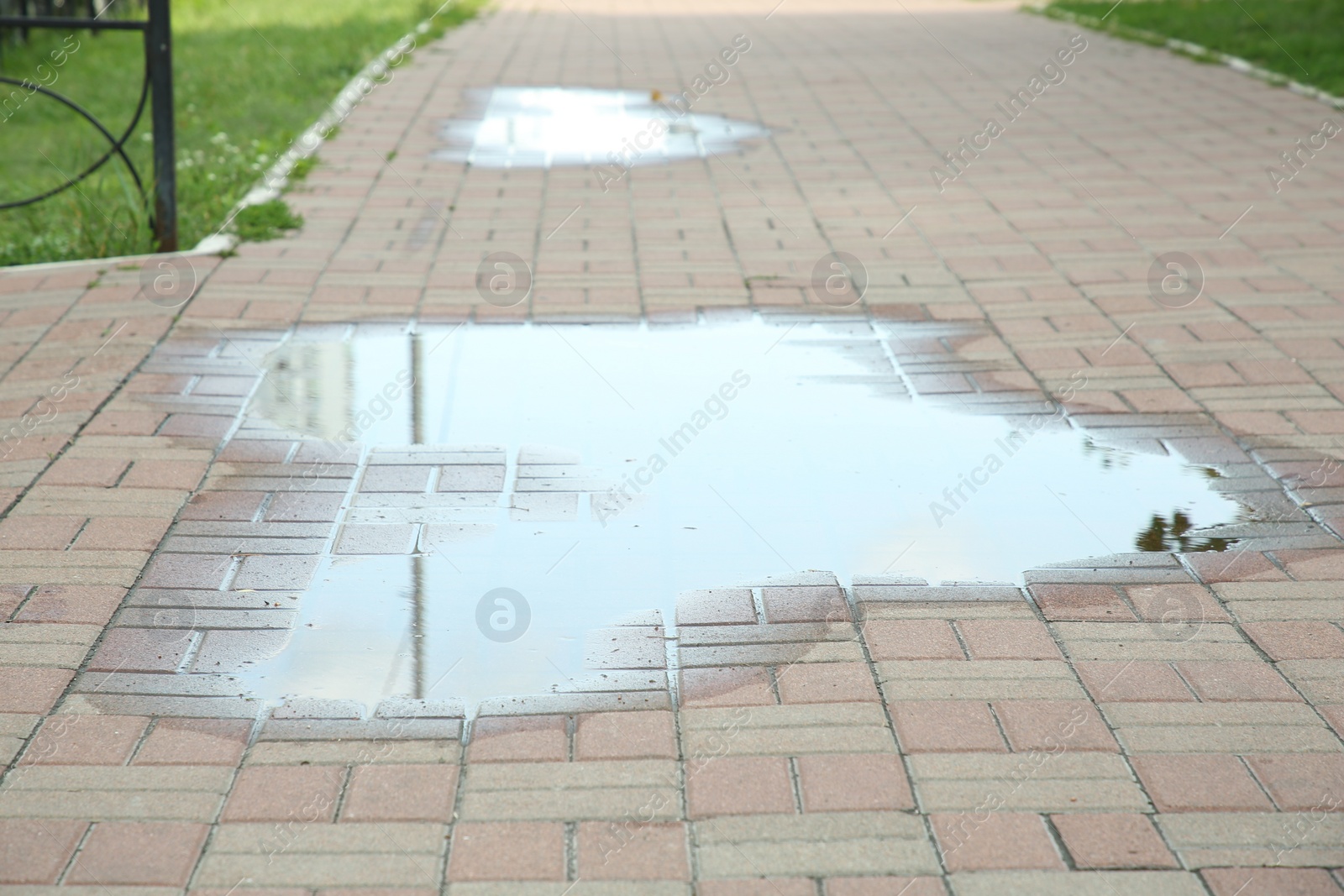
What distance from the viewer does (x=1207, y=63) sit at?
11125mm

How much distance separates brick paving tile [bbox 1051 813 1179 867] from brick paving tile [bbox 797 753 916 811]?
305 mm

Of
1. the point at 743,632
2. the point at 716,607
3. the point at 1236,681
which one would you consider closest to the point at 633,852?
the point at 743,632

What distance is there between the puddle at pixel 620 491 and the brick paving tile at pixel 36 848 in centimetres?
53

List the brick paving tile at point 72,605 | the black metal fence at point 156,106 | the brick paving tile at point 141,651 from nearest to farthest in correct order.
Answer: the brick paving tile at point 141,651, the brick paving tile at point 72,605, the black metal fence at point 156,106

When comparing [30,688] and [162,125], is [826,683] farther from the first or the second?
[162,125]

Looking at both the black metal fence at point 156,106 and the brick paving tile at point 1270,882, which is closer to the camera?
the brick paving tile at point 1270,882

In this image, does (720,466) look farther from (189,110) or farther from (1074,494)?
(189,110)

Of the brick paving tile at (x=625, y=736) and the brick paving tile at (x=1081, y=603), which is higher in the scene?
the brick paving tile at (x=1081, y=603)

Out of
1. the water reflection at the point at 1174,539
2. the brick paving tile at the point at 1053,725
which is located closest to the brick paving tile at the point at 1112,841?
the brick paving tile at the point at 1053,725

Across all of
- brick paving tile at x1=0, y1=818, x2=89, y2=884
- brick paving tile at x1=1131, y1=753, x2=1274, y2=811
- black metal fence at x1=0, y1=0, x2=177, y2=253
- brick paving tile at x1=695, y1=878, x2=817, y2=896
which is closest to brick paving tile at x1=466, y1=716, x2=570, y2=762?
brick paving tile at x1=695, y1=878, x2=817, y2=896

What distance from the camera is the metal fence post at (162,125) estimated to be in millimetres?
5457

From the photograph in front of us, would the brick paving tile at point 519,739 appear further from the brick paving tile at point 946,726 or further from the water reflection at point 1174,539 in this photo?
the water reflection at point 1174,539

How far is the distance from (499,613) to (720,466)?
3.52 ft

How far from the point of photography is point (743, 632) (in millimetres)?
2994
